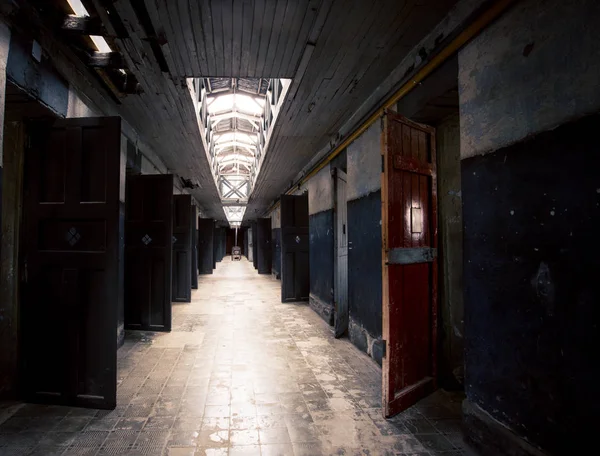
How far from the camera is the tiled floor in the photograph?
2.35 meters

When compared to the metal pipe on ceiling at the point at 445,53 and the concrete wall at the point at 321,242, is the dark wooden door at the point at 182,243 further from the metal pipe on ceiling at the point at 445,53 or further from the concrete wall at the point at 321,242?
the metal pipe on ceiling at the point at 445,53

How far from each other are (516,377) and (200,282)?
10609 millimetres

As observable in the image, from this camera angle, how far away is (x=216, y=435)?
2475mm

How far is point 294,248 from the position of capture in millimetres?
8086

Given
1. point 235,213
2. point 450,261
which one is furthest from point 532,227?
point 235,213

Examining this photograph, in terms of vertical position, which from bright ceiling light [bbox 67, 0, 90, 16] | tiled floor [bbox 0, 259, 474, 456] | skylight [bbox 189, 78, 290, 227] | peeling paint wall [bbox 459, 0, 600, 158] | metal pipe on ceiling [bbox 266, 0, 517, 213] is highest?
skylight [bbox 189, 78, 290, 227]

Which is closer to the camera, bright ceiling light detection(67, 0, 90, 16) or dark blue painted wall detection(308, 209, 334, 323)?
bright ceiling light detection(67, 0, 90, 16)

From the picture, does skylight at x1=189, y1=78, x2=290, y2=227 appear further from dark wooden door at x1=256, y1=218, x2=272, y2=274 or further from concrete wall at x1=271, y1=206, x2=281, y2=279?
concrete wall at x1=271, y1=206, x2=281, y2=279

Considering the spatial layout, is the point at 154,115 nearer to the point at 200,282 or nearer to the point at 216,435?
the point at 216,435

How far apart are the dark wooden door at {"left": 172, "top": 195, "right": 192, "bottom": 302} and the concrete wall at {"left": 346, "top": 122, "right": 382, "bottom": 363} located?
417 cm

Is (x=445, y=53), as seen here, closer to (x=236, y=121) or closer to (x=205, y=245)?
(x=236, y=121)

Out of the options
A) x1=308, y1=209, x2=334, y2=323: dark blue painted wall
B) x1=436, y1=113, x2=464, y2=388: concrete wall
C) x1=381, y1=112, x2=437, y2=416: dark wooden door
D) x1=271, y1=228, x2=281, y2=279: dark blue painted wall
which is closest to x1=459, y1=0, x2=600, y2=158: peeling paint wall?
x1=381, y1=112, x2=437, y2=416: dark wooden door

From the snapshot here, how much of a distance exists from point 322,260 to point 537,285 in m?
4.87

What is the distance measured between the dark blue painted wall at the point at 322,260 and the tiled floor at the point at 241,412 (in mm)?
1502
